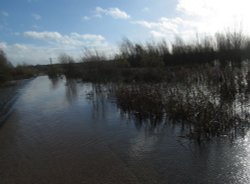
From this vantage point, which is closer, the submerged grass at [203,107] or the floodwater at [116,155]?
the floodwater at [116,155]

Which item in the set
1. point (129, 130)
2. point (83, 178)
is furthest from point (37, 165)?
point (129, 130)

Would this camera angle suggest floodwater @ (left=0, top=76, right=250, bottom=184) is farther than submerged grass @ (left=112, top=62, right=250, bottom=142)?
No

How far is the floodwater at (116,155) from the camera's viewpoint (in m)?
4.86

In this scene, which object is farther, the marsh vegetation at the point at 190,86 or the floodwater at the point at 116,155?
the marsh vegetation at the point at 190,86

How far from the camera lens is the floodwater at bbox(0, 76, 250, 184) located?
4859mm

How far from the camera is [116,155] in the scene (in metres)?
6.02

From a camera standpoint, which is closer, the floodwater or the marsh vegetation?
the floodwater

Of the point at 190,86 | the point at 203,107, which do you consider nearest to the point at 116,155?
the point at 203,107

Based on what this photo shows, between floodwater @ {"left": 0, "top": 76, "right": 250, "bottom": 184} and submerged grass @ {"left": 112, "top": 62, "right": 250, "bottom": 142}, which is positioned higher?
submerged grass @ {"left": 112, "top": 62, "right": 250, "bottom": 142}

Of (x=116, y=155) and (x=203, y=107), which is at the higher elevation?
(x=203, y=107)

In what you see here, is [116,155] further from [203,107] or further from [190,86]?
[190,86]

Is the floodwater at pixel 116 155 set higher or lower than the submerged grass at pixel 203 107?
lower

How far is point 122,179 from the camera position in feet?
15.9

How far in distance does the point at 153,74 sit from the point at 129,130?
377 inches
